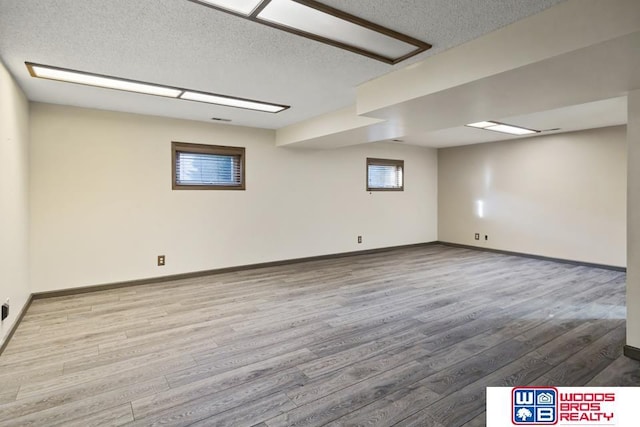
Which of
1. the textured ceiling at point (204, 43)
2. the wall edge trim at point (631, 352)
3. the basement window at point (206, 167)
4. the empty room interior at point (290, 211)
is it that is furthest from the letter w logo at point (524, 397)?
the basement window at point (206, 167)

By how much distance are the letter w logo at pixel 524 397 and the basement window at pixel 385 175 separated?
506 centimetres

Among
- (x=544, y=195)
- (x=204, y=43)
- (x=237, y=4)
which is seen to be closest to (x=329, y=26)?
(x=237, y=4)

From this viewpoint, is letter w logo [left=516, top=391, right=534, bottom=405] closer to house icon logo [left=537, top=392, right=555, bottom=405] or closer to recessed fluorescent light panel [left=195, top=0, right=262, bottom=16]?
house icon logo [left=537, top=392, right=555, bottom=405]

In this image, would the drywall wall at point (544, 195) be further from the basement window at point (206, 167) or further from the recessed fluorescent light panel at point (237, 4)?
the recessed fluorescent light panel at point (237, 4)

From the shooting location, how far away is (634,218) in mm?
2492

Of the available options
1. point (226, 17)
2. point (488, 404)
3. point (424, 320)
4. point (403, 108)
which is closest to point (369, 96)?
point (403, 108)

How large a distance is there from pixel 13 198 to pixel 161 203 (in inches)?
67.4

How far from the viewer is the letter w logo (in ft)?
6.53

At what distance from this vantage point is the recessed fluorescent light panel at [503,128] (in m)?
4.97

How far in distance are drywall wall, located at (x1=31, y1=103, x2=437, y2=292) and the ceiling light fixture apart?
123 inches

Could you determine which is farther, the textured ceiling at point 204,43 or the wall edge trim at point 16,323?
the wall edge trim at point 16,323

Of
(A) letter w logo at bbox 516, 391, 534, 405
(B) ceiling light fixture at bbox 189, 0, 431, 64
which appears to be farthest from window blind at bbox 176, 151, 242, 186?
(A) letter w logo at bbox 516, 391, 534, 405

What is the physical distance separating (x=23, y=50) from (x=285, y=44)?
1.97 meters
